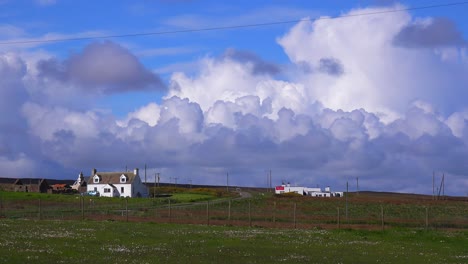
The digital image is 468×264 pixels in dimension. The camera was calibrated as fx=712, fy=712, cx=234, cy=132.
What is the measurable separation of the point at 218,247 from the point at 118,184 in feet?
445

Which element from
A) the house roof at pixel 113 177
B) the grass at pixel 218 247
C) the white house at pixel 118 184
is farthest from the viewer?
the house roof at pixel 113 177

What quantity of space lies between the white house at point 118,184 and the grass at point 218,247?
121 meters

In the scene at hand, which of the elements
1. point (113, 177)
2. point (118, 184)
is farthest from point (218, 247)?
point (113, 177)

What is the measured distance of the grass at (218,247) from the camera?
30438mm

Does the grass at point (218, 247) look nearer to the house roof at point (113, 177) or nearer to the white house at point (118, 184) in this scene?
the white house at point (118, 184)

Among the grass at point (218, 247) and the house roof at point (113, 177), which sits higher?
the house roof at point (113, 177)

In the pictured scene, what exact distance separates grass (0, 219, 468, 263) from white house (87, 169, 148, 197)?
121 meters

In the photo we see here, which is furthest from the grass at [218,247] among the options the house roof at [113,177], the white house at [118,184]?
the house roof at [113,177]

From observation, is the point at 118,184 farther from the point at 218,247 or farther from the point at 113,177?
the point at 218,247

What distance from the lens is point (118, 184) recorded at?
17025 centimetres

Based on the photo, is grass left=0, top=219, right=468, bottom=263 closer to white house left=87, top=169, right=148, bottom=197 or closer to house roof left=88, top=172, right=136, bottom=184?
white house left=87, top=169, right=148, bottom=197

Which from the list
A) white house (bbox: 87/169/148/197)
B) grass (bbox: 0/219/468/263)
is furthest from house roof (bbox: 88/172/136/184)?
grass (bbox: 0/219/468/263)

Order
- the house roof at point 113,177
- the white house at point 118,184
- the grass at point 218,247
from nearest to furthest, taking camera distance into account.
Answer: the grass at point 218,247 → the white house at point 118,184 → the house roof at point 113,177

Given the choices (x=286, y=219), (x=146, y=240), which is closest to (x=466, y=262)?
(x=146, y=240)
